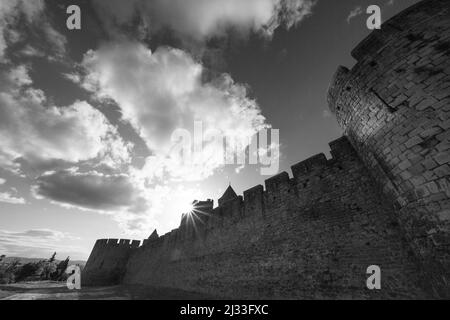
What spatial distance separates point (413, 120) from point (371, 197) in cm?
248

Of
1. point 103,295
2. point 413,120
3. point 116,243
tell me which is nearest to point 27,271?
point 116,243

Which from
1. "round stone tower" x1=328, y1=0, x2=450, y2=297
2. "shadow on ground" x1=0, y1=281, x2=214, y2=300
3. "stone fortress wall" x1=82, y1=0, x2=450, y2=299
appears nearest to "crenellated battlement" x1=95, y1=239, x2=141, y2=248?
"shadow on ground" x1=0, y1=281, x2=214, y2=300

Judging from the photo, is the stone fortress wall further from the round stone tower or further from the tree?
the tree

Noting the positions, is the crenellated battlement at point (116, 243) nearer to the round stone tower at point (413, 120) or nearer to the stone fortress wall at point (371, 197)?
the stone fortress wall at point (371, 197)

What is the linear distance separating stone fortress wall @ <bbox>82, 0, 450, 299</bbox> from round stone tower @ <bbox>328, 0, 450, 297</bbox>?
20 millimetres

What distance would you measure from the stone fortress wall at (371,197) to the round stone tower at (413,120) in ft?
0.07

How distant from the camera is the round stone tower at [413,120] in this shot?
3506 millimetres

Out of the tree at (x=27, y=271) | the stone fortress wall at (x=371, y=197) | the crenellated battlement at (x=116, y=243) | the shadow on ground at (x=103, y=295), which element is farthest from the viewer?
the tree at (x=27, y=271)

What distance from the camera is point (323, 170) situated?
22.6 ft

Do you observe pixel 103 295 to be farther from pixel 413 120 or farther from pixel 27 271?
pixel 27 271

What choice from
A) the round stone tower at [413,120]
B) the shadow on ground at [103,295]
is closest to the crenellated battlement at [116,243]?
the shadow on ground at [103,295]

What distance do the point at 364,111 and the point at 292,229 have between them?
14.7ft

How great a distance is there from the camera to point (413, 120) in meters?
3.97
